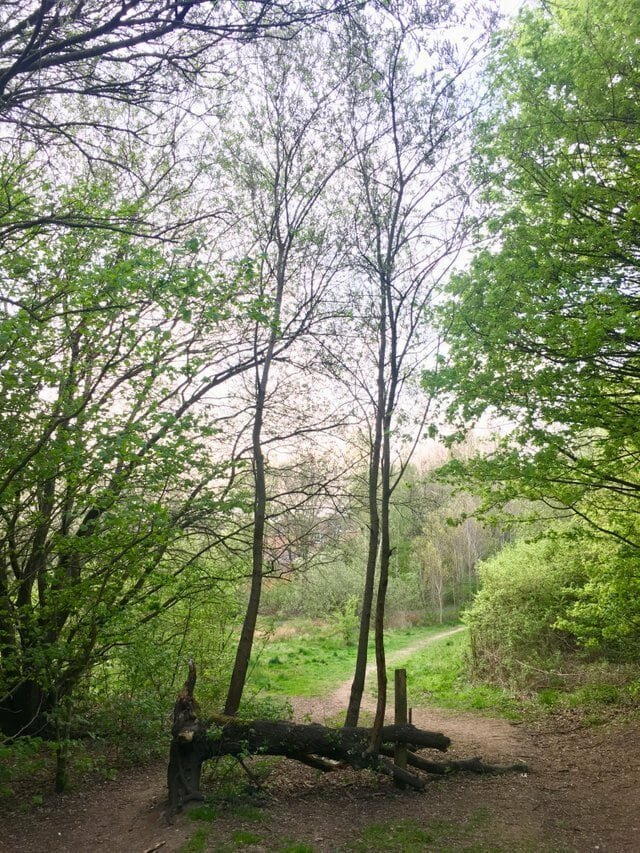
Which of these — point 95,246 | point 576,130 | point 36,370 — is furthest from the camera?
point 576,130

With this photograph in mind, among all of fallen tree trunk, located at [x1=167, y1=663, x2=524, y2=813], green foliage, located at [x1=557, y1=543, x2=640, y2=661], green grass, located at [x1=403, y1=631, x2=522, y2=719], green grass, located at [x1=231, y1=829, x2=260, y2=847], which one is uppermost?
green foliage, located at [x1=557, y1=543, x2=640, y2=661]

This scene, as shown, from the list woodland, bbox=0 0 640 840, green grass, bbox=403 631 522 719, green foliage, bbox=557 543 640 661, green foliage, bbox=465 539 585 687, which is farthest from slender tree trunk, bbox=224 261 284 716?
green foliage, bbox=465 539 585 687

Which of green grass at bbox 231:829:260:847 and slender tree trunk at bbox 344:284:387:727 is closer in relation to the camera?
green grass at bbox 231:829:260:847

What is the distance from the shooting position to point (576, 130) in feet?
25.2

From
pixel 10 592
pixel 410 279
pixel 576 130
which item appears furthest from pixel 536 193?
pixel 10 592

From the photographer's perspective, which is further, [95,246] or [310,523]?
[310,523]

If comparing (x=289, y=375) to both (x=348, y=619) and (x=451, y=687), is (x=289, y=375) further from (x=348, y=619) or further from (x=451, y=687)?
(x=348, y=619)

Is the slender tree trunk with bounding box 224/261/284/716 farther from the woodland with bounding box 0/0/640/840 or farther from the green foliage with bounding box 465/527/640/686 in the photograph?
the green foliage with bounding box 465/527/640/686

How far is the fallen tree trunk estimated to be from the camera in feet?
21.3

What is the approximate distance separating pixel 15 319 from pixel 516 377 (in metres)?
6.40

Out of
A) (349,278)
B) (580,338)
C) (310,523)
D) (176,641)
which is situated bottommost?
(176,641)

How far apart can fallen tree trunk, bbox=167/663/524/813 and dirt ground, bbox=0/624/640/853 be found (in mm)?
280

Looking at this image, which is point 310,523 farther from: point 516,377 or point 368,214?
point 368,214

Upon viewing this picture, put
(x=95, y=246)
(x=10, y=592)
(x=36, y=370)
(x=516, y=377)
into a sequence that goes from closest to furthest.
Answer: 1. (x=36, y=370)
2. (x=10, y=592)
3. (x=95, y=246)
4. (x=516, y=377)
